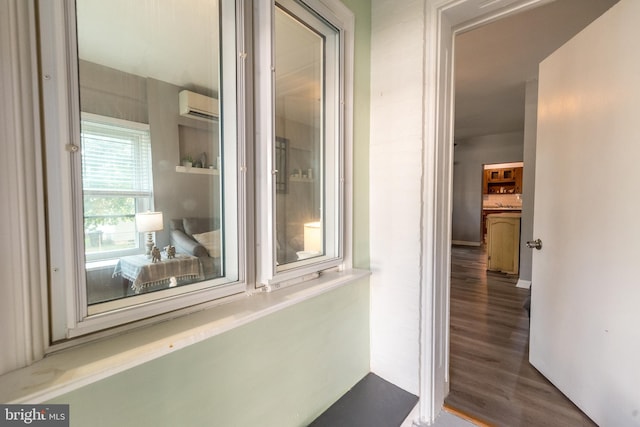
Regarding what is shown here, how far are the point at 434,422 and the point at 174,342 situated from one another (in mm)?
1350

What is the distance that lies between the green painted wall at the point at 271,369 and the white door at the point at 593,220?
1.11 meters

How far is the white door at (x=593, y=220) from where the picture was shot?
46.0 inches

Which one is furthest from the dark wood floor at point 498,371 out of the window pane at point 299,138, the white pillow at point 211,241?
the white pillow at point 211,241

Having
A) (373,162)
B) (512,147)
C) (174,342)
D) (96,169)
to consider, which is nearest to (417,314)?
(373,162)

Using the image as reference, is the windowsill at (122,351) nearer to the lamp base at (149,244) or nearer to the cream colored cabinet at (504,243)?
the lamp base at (149,244)

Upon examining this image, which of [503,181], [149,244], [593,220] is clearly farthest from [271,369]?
[503,181]

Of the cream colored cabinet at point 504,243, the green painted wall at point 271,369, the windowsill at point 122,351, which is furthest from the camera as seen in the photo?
the cream colored cabinet at point 504,243

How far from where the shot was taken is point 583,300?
4.61 feet

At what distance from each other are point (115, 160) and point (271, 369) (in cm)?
91

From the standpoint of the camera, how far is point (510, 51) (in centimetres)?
263

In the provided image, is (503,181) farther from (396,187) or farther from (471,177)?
(396,187)

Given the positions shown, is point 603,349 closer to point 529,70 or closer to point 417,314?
point 417,314

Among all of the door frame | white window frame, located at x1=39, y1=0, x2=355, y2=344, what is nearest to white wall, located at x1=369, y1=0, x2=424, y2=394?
the door frame

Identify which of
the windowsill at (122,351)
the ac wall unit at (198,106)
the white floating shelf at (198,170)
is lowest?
→ the windowsill at (122,351)
